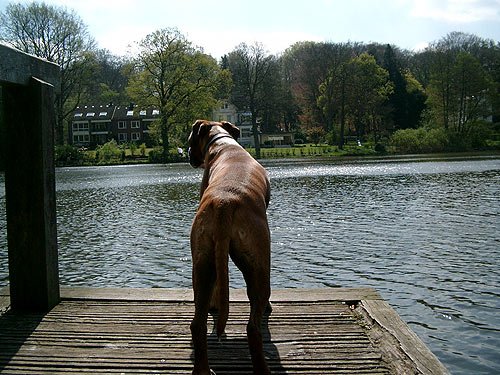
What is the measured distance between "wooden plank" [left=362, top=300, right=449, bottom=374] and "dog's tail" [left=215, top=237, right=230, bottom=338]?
1.35m

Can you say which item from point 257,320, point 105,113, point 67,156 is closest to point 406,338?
point 257,320

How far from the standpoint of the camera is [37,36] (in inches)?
2192

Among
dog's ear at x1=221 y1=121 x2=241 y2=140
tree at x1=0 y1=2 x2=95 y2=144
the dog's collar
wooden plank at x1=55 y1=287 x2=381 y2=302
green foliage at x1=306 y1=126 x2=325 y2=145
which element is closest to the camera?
wooden plank at x1=55 y1=287 x2=381 y2=302

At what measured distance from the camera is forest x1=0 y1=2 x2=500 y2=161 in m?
60.1

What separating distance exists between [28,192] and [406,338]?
3.60 metres

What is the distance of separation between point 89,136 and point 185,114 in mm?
44884

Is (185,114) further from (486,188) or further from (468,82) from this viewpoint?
(486,188)

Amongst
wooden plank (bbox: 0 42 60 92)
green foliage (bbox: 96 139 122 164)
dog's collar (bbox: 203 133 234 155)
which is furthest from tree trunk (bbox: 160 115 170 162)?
dog's collar (bbox: 203 133 234 155)

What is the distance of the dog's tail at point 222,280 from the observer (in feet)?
11.5

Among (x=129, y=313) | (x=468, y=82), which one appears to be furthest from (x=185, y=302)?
(x=468, y=82)

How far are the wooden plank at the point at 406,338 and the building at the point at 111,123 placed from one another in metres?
91.9

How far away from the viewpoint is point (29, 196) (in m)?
5.39

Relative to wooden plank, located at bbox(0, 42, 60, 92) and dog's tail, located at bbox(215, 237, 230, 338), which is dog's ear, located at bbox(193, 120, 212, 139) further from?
dog's tail, located at bbox(215, 237, 230, 338)

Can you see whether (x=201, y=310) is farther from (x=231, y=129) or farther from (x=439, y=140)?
(x=439, y=140)
